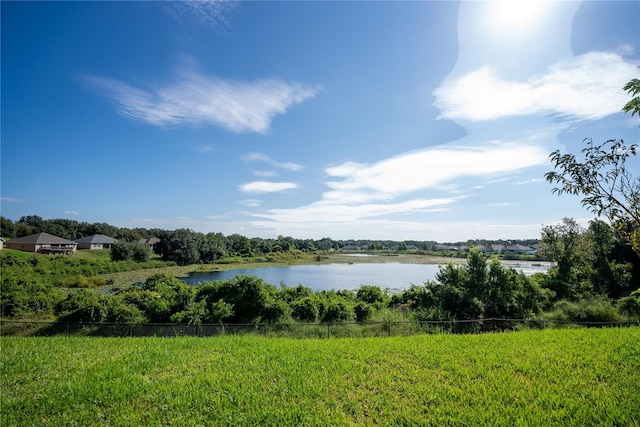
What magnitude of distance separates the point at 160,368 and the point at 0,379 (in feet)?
10.6

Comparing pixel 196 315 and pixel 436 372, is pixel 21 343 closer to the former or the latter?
pixel 196 315

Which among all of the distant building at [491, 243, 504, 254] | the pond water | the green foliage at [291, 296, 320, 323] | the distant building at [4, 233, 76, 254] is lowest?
the pond water

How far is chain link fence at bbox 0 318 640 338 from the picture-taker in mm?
11047

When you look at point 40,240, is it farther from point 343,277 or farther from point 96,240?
point 343,277

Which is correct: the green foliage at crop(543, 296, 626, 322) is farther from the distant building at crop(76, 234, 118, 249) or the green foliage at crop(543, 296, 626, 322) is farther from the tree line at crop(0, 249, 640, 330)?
the distant building at crop(76, 234, 118, 249)

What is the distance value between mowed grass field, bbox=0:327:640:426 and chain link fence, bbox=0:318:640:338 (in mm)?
2316

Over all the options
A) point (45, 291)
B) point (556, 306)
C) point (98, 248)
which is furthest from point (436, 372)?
point (98, 248)

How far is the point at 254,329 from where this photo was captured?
11.7 metres

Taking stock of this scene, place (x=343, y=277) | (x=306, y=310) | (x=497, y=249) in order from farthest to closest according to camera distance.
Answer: (x=497, y=249), (x=343, y=277), (x=306, y=310)

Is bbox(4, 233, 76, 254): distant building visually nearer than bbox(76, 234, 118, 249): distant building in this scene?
Yes

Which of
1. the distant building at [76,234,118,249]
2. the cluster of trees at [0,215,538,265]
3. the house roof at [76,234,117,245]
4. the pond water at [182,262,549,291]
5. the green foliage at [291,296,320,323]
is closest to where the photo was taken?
the green foliage at [291,296,320,323]

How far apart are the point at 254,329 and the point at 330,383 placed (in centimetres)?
658

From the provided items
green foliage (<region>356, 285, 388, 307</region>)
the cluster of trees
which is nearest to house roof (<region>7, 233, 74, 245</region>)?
the cluster of trees

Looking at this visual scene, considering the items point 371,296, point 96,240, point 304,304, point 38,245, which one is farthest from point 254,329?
Result: point 96,240
